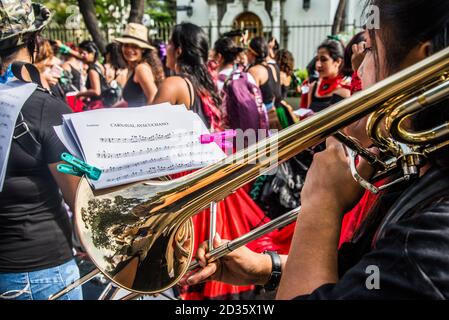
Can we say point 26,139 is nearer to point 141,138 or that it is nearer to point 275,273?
point 141,138

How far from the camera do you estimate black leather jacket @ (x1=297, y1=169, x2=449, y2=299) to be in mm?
614

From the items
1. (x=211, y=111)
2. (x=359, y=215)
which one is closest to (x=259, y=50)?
(x=211, y=111)

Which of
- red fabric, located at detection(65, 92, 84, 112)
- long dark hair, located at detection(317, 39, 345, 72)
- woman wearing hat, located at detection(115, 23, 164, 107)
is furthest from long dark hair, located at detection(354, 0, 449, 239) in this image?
red fabric, located at detection(65, 92, 84, 112)

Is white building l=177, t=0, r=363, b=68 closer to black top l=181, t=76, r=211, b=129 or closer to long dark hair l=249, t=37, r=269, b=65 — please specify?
long dark hair l=249, t=37, r=269, b=65

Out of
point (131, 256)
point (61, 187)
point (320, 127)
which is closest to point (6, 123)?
point (61, 187)

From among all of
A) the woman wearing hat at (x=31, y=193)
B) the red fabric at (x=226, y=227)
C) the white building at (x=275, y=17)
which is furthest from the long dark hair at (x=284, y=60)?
the white building at (x=275, y=17)

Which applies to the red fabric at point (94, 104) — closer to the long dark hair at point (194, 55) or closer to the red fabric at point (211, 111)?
the long dark hair at point (194, 55)

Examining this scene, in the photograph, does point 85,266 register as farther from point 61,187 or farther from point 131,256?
point 131,256

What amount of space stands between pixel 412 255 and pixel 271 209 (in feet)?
8.24

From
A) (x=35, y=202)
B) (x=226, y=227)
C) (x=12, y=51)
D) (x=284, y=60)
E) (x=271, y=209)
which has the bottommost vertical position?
(x=271, y=209)

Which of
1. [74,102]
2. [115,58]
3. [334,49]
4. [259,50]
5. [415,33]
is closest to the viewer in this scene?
[415,33]

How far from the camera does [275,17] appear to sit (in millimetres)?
18844

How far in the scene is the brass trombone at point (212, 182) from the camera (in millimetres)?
716
